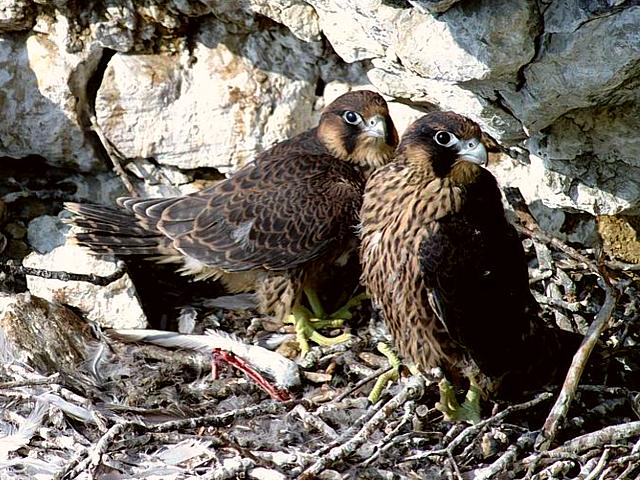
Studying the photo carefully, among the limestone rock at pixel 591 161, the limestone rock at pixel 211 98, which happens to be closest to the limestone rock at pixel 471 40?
the limestone rock at pixel 591 161

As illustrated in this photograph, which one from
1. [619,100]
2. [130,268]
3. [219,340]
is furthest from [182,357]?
[619,100]

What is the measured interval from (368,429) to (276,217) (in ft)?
3.55

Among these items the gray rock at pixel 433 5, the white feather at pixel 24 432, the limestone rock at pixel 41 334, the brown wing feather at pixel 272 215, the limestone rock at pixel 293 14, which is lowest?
the white feather at pixel 24 432

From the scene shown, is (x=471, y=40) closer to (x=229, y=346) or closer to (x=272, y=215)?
(x=272, y=215)

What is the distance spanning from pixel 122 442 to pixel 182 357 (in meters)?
0.75

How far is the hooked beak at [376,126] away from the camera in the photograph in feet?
16.7

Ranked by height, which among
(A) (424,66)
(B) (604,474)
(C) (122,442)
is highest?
(A) (424,66)

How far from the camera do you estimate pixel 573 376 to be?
443 centimetres

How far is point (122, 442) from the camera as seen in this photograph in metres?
4.32

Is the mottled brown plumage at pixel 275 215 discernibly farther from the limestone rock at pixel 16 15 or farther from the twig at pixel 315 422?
the limestone rock at pixel 16 15

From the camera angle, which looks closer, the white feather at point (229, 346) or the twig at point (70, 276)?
the white feather at point (229, 346)

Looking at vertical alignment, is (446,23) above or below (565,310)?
above

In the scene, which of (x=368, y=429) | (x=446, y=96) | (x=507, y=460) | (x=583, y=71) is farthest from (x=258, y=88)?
(x=507, y=460)

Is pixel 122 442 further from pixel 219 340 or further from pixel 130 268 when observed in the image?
pixel 130 268
